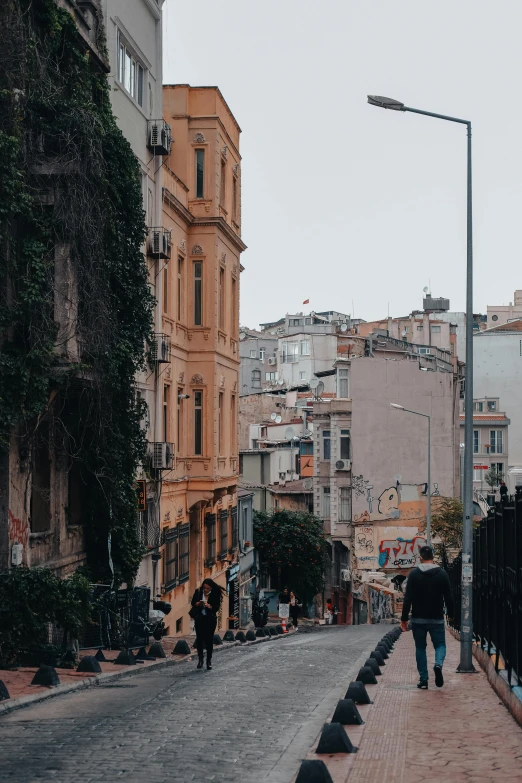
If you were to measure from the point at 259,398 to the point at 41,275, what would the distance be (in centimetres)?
7670

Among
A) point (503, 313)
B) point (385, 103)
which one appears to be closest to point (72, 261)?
point (385, 103)

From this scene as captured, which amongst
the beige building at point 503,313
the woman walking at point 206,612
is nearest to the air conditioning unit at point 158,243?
the woman walking at point 206,612

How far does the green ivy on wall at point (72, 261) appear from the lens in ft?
58.4

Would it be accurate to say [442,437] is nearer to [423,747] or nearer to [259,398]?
[259,398]

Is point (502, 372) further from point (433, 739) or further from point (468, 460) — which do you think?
point (433, 739)

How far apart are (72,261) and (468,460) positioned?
7728 millimetres

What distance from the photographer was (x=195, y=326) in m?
35.6

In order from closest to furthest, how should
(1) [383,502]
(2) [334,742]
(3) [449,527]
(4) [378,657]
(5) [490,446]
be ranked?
(2) [334,742], (4) [378,657], (3) [449,527], (1) [383,502], (5) [490,446]

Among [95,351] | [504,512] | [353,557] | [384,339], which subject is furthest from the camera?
[384,339]

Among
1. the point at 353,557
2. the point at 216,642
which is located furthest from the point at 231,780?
the point at 353,557

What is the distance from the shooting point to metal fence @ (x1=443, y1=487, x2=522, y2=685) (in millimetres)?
10078

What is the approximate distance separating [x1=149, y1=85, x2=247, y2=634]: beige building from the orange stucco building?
0.11ft

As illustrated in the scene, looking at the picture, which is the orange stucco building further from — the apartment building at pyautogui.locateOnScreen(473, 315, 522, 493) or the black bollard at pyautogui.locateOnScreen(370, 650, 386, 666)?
the apartment building at pyautogui.locateOnScreen(473, 315, 522, 493)

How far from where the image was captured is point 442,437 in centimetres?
6500
